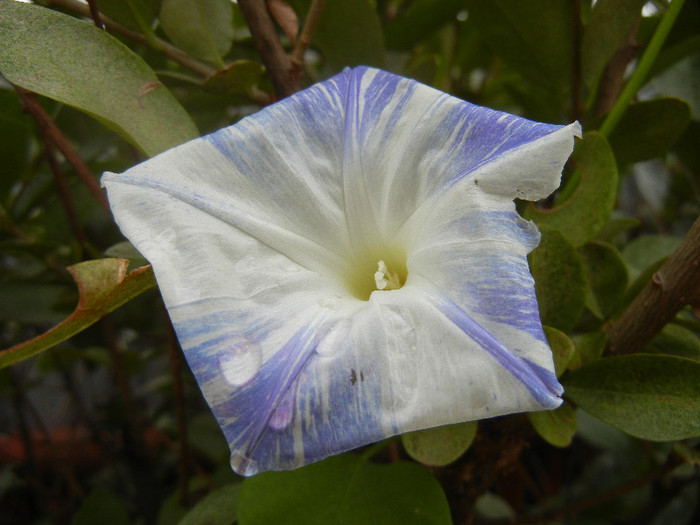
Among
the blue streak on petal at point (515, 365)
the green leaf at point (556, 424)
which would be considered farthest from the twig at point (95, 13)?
the green leaf at point (556, 424)

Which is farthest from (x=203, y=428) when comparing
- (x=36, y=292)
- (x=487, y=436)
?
(x=487, y=436)

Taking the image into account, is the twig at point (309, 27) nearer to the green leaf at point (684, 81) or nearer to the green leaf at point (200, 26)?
the green leaf at point (200, 26)

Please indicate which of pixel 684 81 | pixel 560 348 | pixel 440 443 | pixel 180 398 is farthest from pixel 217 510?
pixel 684 81

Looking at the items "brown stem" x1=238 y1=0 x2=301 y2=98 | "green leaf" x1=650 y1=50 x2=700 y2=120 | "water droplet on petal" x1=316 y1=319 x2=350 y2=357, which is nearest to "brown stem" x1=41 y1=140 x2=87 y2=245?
"brown stem" x1=238 y1=0 x2=301 y2=98

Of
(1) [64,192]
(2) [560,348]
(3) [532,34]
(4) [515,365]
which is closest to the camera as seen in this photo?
(4) [515,365]

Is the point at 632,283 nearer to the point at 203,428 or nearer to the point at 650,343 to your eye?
the point at 650,343

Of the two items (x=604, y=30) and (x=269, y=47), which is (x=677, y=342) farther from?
(x=269, y=47)

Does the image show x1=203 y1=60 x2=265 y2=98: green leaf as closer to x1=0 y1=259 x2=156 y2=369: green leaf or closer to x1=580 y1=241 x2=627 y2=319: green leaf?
x1=0 y1=259 x2=156 y2=369: green leaf
